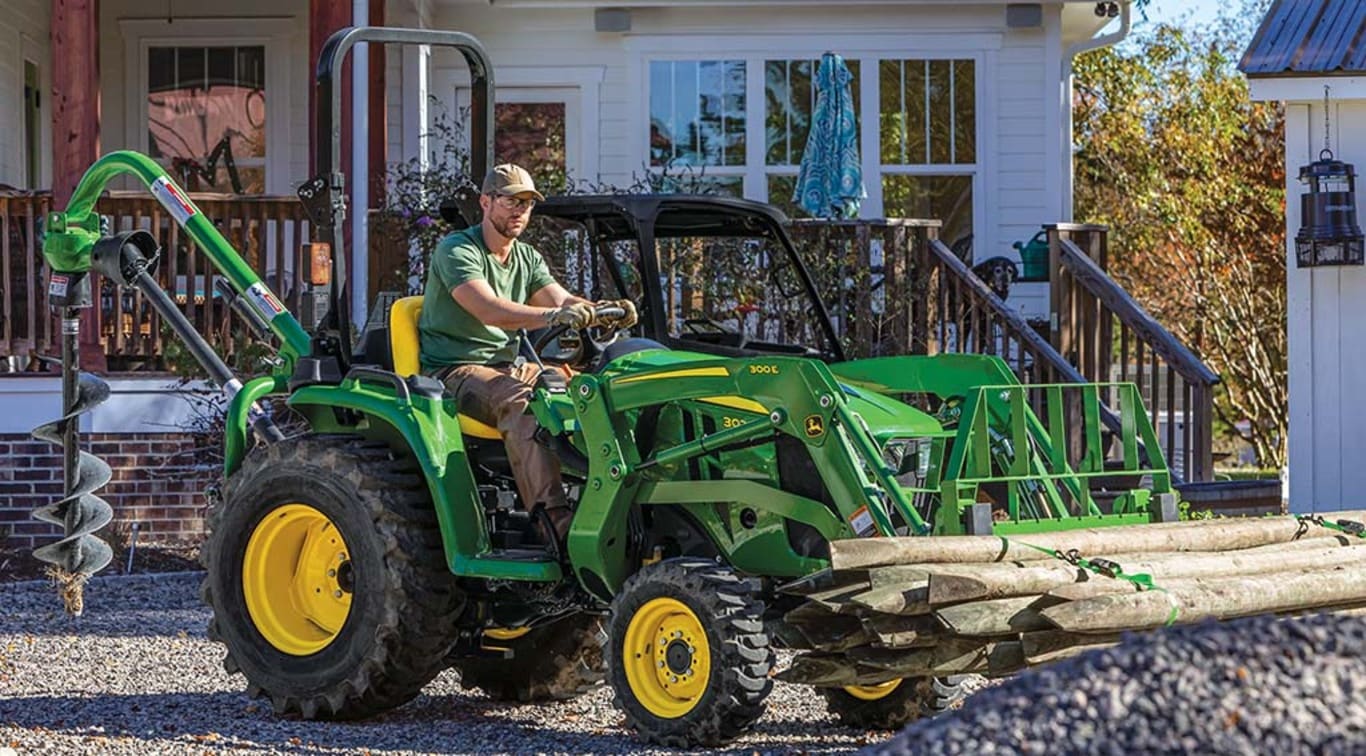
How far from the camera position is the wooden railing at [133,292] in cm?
1358

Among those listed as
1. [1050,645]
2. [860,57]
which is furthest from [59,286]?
[860,57]

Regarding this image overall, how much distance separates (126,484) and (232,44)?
513 cm

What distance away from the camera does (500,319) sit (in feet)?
25.0

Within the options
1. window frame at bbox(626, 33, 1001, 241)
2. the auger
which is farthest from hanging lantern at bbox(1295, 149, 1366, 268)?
the auger

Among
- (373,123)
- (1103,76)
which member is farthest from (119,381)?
(1103,76)

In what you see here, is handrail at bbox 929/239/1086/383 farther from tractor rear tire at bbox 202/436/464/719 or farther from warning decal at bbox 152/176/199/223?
tractor rear tire at bbox 202/436/464/719

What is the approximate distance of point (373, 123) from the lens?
15867 mm

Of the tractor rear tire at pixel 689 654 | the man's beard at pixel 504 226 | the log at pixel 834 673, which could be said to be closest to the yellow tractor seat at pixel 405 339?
the man's beard at pixel 504 226

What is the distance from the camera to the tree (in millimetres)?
24500

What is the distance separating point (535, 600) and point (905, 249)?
7.31m

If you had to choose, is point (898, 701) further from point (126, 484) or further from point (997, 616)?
point (126, 484)

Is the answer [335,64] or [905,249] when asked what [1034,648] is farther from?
[905,249]

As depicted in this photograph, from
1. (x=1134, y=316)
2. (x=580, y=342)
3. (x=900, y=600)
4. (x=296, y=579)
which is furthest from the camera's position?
(x=1134, y=316)

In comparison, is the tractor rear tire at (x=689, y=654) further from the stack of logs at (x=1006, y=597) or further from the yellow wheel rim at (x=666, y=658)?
the stack of logs at (x=1006, y=597)
